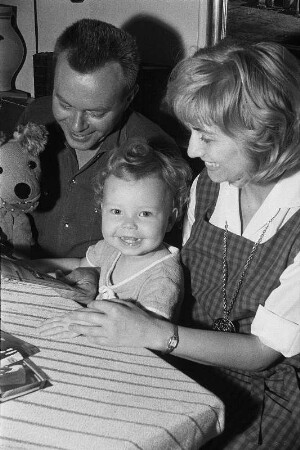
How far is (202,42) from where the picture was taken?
197 centimetres

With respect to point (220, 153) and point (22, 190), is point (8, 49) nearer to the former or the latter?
point (22, 190)

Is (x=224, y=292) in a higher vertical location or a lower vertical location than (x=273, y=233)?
lower

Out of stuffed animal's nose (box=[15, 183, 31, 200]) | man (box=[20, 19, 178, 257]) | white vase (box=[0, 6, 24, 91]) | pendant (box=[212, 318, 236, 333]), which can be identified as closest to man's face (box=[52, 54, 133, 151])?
man (box=[20, 19, 178, 257])

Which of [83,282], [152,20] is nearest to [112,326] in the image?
[83,282]

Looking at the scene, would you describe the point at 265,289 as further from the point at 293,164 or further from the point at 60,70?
the point at 60,70

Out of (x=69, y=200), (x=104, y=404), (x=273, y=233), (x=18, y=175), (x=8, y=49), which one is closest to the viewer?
(x=104, y=404)

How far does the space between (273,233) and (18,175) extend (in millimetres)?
489

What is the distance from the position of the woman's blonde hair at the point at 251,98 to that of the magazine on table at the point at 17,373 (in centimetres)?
46

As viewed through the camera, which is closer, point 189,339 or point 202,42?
point 189,339

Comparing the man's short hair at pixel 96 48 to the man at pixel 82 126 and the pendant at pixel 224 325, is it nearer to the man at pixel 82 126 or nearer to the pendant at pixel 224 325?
the man at pixel 82 126

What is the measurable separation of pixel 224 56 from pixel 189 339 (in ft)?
1.47

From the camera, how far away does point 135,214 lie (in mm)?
1075

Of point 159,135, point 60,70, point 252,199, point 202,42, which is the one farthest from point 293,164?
point 202,42

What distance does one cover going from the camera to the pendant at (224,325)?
107 centimetres
